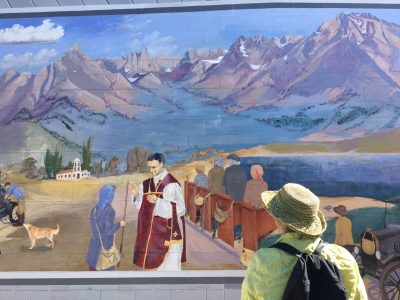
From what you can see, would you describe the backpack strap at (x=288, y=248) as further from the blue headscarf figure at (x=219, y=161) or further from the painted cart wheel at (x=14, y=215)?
the painted cart wheel at (x=14, y=215)

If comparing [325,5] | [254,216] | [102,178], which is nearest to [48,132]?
[102,178]

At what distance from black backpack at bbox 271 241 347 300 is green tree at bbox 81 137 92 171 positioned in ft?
18.7

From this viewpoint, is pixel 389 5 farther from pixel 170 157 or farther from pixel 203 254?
pixel 203 254

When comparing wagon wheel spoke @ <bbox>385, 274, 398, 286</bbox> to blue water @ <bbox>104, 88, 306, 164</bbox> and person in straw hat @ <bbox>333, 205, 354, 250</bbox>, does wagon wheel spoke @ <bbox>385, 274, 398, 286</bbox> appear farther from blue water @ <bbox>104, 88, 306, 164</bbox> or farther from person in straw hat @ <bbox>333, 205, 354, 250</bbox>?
blue water @ <bbox>104, 88, 306, 164</bbox>

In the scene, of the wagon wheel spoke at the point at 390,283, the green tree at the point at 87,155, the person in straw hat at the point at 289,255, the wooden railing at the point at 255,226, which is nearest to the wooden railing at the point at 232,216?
the wooden railing at the point at 255,226

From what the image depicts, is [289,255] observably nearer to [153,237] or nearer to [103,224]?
[153,237]

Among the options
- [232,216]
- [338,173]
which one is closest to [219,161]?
[232,216]

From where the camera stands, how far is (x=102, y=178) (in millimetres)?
7234

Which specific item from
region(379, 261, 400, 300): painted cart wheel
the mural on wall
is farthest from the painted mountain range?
region(379, 261, 400, 300): painted cart wheel

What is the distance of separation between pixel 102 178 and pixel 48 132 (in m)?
1.18

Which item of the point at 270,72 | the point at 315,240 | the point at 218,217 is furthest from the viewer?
the point at 270,72

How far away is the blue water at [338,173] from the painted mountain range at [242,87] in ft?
1.28

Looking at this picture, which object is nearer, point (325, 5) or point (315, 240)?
point (315, 240)

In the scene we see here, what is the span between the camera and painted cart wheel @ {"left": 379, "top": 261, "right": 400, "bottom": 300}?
647cm
